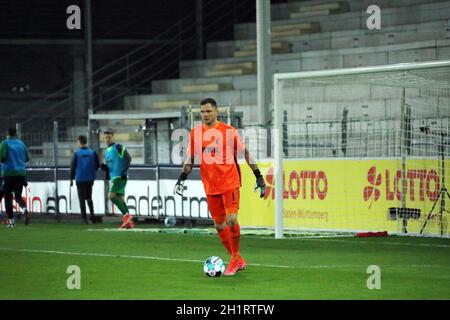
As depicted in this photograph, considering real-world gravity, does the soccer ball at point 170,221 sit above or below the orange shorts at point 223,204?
below

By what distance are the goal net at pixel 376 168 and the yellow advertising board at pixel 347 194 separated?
2cm

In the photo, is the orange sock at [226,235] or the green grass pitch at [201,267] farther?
the orange sock at [226,235]

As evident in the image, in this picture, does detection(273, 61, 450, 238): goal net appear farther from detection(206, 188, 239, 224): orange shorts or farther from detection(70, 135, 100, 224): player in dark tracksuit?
detection(206, 188, 239, 224): orange shorts

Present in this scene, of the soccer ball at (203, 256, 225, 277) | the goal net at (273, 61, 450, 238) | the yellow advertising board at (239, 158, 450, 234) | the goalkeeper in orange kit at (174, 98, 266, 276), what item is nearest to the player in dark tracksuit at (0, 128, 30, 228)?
the yellow advertising board at (239, 158, 450, 234)

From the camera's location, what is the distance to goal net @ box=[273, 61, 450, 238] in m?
20.8

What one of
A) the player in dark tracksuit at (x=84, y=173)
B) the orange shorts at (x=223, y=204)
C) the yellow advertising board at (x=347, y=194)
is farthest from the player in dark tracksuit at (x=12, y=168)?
the orange shorts at (x=223, y=204)

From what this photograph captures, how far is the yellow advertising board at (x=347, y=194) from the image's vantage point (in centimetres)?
2117

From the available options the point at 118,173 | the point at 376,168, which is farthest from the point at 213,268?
the point at 118,173

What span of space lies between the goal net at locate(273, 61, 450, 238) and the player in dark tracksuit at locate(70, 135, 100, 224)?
16.4 feet

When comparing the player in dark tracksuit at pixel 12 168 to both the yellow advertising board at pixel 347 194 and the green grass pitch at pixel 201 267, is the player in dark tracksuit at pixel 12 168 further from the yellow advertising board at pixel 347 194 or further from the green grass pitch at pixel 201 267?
the yellow advertising board at pixel 347 194

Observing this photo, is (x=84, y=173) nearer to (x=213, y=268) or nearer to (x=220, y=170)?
(x=220, y=170)

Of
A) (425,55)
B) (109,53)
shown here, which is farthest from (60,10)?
(425,55)
